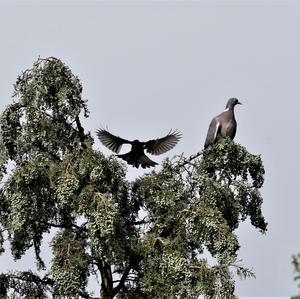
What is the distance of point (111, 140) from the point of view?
1298 centimetres

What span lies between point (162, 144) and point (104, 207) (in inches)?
65.2

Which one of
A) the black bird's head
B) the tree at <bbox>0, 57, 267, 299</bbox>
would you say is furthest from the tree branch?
the black bird's head

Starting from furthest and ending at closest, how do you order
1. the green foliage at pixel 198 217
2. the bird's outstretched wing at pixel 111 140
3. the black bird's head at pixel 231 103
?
the black bird's head at pixel 231 103, the bird's outstretched wing at pixel 111 140, the green foliage at pixel 198 217

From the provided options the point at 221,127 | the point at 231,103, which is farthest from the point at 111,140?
the point at 231,103

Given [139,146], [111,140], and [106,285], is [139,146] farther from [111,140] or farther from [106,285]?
[106,285]

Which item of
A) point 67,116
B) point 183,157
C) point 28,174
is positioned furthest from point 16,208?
point 183,157

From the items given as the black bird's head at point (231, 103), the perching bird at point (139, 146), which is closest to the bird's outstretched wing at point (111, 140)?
the perching bird at point (139, 146)

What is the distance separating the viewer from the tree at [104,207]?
1174 cm

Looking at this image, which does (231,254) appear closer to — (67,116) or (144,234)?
(144,234)

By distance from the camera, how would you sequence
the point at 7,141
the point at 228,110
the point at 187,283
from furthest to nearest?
the point at 228,110 → the point at 7,141 → the point at 187,283

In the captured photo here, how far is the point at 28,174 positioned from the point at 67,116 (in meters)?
0.94

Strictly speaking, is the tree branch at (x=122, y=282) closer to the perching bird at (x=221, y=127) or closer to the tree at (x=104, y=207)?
the tree at (x=104, y=207)

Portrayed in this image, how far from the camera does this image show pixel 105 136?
12945 mm

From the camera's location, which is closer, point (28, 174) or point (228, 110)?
point (28, 174)
